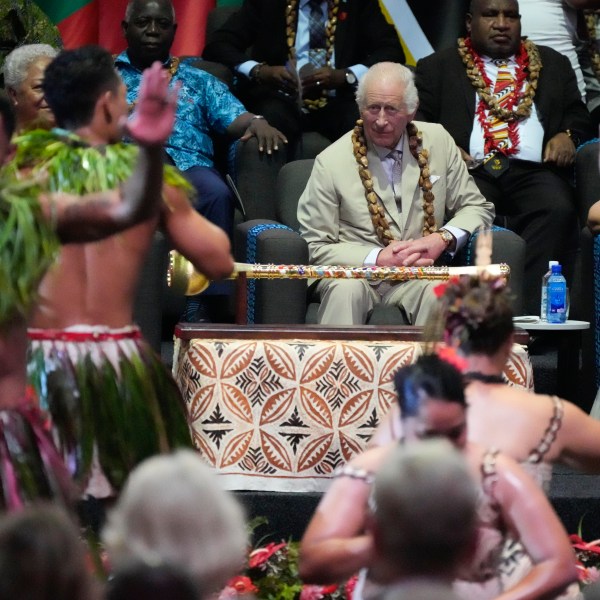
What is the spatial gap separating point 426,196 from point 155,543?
4.15m

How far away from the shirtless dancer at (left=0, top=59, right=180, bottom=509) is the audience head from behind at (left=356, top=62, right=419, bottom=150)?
3.09m

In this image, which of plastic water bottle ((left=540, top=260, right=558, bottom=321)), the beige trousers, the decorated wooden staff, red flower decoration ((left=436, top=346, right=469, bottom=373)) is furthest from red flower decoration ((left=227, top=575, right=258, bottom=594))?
plastic water bottle ((left=540, top=260, right=558, bottom=321))

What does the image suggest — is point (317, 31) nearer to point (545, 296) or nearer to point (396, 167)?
point (396, 167)

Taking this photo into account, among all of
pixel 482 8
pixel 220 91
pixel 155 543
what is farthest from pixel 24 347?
pixel 482 8

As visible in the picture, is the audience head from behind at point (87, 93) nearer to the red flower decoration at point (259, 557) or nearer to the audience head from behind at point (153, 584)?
the red flower decoration at point (259, 557)

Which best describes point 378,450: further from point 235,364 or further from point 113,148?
point 235,364

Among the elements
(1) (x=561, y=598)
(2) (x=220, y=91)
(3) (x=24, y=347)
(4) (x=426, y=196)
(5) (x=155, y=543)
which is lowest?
(1) (x=561, y=598)

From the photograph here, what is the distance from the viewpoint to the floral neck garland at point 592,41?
24.4 ft

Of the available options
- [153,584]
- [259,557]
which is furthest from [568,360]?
[153,584]

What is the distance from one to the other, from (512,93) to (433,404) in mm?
4242

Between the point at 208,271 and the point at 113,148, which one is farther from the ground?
the point at 113,148

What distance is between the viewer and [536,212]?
6.78 metres

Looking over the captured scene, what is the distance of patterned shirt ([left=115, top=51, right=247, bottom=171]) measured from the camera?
679 centimetres

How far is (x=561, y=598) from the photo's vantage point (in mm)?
3238
